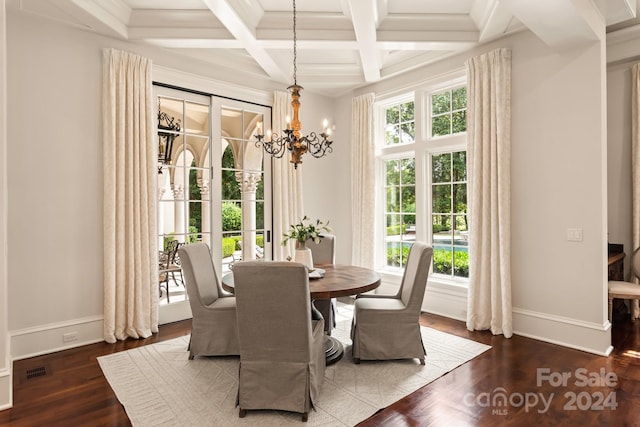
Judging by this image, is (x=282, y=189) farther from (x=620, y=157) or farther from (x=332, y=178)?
(x=620, y=157)

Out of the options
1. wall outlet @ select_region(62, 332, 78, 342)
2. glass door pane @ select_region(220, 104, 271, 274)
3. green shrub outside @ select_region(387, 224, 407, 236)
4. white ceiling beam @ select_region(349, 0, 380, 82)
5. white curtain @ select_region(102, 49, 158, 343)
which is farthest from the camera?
green shrub outside @ select_region(387, 224, 407, 236)

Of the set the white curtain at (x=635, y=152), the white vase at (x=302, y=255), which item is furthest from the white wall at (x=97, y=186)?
the white vase at (x=302, y=255)

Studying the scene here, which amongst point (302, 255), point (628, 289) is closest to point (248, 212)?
point (302, 255)

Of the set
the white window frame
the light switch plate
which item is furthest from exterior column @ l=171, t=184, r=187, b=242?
the light switch plate

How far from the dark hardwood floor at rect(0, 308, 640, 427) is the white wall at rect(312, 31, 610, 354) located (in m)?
0.35

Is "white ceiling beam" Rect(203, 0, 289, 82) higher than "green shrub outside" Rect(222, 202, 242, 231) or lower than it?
higher

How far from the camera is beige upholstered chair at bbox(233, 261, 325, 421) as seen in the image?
2.21 meters

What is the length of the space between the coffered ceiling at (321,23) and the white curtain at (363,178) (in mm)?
922

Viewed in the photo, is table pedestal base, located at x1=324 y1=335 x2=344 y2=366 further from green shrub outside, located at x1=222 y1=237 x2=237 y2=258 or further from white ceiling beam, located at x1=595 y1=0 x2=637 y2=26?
white ceiling beam, located at x1=595 y1=0 x2=637 y2=26

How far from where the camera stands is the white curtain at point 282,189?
497 cm

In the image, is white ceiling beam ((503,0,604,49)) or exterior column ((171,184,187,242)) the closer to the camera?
white ceiling beam ((503,0,604,49))

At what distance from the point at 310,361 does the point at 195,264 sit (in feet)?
4.86

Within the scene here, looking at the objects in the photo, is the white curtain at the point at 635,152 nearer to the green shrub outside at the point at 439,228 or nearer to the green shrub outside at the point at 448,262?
the green shrub outside at the point at 448,262

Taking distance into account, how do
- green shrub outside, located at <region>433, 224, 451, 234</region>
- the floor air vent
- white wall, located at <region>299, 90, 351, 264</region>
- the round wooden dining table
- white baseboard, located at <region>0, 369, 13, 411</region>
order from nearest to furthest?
white baseboard, located at <region>0, 369, 13, 411</region>, the round wooden dining table, the floor air vent, green shrub outside, located at <region>433, 224, 451, 234</region>, white wall, located at <region>299, 90, 351, 264</region>
